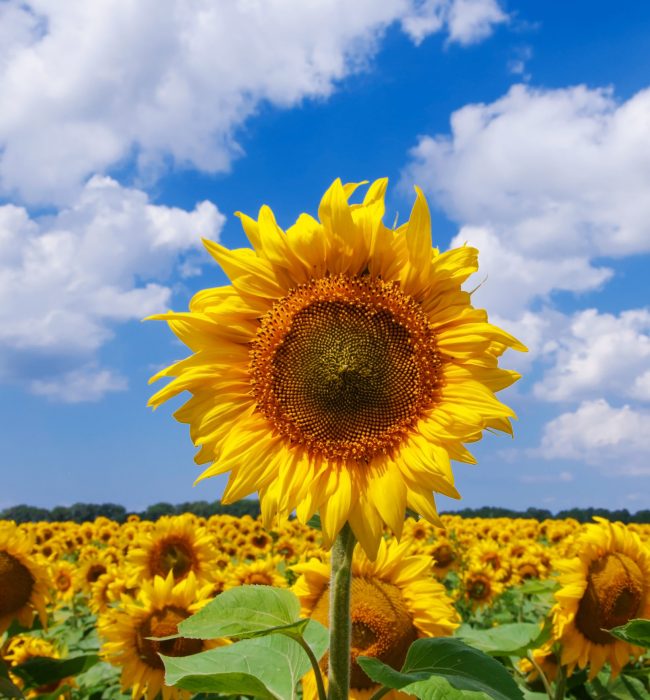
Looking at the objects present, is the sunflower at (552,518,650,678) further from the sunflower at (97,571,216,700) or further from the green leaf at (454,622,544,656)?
the sunflower at (97,571,216,700)

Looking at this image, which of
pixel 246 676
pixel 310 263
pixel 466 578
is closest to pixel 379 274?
pixel 310 263

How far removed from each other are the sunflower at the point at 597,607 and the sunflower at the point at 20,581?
14.5 ft

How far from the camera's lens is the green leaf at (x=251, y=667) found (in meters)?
2.67

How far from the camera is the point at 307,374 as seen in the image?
10.3 feet

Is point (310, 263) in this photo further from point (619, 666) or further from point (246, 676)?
point (619, 666)

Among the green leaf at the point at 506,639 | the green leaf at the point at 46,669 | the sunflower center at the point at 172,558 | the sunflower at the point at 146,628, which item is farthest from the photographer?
the sunflower center at the point at 172,558

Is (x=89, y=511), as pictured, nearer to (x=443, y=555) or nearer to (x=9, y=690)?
(x=443, y=555)

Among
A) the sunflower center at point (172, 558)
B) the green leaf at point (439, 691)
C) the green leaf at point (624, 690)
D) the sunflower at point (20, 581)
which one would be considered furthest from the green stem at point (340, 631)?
the sunflower center at point (172, 558)

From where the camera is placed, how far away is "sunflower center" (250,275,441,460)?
3051 millimetres

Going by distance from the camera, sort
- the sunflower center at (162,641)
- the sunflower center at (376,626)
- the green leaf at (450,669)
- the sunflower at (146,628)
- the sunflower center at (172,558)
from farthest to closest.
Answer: the sunflower center at (172,558)
the sunflower at (146,628)
the sunflower center at (162,641)
the sunflower center at (376,626)
the green leaf at (450,669)

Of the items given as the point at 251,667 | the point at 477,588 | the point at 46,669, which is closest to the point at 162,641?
the point at 46,669

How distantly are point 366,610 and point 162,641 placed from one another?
2575 millimetres

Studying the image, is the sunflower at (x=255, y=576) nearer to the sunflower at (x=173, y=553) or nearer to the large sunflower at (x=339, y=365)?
the sunflower at (x=173, y=553)

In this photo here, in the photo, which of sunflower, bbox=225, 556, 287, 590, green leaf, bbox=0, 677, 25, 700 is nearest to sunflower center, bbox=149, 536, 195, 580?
sunflower, bbox=225, 556, 287, 590
